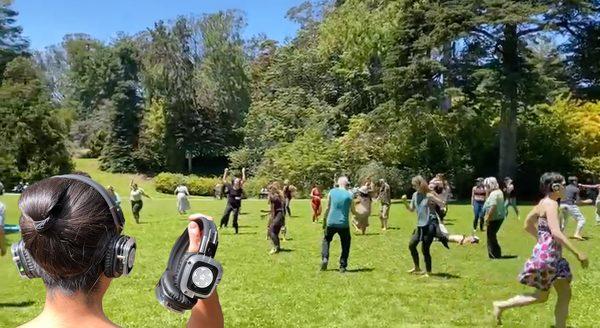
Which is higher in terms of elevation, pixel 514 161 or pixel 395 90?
pixel 395 90

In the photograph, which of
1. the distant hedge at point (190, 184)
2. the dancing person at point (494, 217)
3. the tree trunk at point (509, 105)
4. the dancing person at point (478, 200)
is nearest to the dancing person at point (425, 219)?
the dancing person at point (494, 217)

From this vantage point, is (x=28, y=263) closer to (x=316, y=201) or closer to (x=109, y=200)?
(x=109, y=200)

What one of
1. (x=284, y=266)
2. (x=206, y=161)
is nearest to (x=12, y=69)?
(x=206, y=161)

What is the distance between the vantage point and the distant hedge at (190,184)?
50.8 meters

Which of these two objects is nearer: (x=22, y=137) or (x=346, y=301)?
(x=346, y=301)

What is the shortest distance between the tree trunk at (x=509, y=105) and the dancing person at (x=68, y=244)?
34830 mm

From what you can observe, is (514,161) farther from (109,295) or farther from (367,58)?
(109,295)

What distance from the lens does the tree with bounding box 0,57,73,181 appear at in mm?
51750

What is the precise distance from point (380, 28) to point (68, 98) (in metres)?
60.2

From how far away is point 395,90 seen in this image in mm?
38312

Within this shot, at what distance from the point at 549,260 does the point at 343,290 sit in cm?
380

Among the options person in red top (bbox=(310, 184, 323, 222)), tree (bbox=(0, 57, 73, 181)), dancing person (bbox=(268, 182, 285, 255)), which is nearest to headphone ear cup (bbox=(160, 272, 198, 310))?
dancing person (bbox=(268, 182, 285, 255))

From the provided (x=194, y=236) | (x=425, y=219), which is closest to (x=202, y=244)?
(x=194, y=236)

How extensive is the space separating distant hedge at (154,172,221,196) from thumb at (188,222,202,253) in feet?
154
